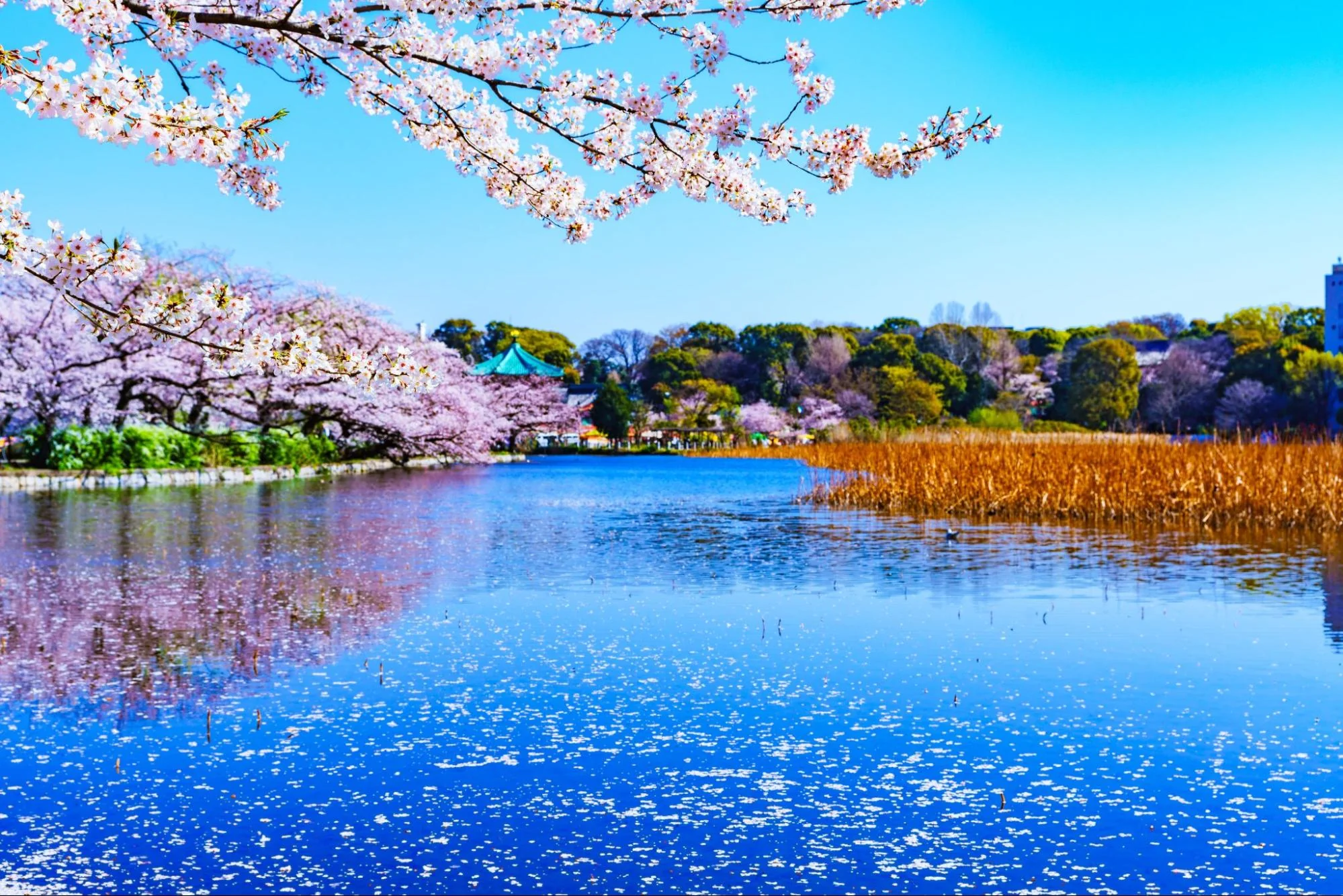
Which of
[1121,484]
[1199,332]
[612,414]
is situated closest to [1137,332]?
[1199,332]

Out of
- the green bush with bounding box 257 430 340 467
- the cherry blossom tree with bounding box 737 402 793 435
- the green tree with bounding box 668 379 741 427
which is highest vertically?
the green tree with bounding box 668 379 741 427

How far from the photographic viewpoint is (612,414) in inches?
1937

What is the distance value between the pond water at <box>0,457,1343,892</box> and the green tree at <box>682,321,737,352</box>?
175 ft

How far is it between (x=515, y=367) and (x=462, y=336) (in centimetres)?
1676

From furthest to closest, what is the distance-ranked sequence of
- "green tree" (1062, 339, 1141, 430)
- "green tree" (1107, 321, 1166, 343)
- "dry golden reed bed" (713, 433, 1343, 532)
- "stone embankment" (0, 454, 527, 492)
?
"green tree" (1107, 321, 1166, 343) → "green tree" (1062, 339, 1141, 430) → "stone embankment" (0, 454, 527, 492) → "dry golden reed bed" (713, 433, 1343, 532)

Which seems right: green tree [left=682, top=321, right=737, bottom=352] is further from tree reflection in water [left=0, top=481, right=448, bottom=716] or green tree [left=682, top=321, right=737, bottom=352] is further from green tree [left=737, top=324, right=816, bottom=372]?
tree reflection in water [left=0, top=481, right=448, bottom=716]

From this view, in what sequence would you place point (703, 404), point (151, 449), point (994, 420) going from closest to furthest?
1. point (151, 449)
2. point (994, 420)
3. point (703, 404)

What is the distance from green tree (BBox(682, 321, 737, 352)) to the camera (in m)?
62.6

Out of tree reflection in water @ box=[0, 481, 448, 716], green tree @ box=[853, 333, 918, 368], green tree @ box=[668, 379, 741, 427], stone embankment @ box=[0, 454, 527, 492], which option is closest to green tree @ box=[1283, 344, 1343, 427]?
green tree @ box=[853, 333, 918, 368]

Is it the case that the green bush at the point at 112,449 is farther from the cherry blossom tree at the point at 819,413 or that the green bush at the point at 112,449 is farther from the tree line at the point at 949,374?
the cherry blossom tree at the point at 819,413

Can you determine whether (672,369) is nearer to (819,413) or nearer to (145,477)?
(819,413)

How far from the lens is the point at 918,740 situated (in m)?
4.16

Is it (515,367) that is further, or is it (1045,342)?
(1045,342)

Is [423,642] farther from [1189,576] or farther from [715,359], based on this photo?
[715,359]
